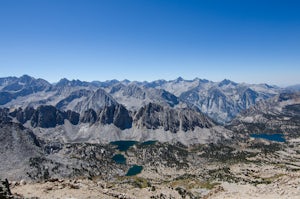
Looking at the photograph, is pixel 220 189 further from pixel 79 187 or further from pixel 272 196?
pixel 79 187

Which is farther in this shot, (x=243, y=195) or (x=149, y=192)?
(x=149, y=192)

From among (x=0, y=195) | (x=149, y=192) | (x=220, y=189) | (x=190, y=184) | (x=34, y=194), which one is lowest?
(x=190, y=184)

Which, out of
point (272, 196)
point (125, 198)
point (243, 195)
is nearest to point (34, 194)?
point (125, 198)

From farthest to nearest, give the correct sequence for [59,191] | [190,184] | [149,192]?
[190,184]
[149,192]
[59,191]

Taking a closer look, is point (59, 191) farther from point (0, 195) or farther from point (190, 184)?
point (190, 184)

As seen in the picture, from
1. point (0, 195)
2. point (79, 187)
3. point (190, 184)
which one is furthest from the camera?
point (190, 184)

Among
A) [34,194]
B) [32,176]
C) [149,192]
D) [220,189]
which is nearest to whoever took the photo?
[34,194]

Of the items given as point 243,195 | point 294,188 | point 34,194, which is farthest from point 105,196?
point 294,188

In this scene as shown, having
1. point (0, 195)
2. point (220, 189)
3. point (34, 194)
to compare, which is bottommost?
point (220, 189)

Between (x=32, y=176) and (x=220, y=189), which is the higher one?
(x=220, y=189)
